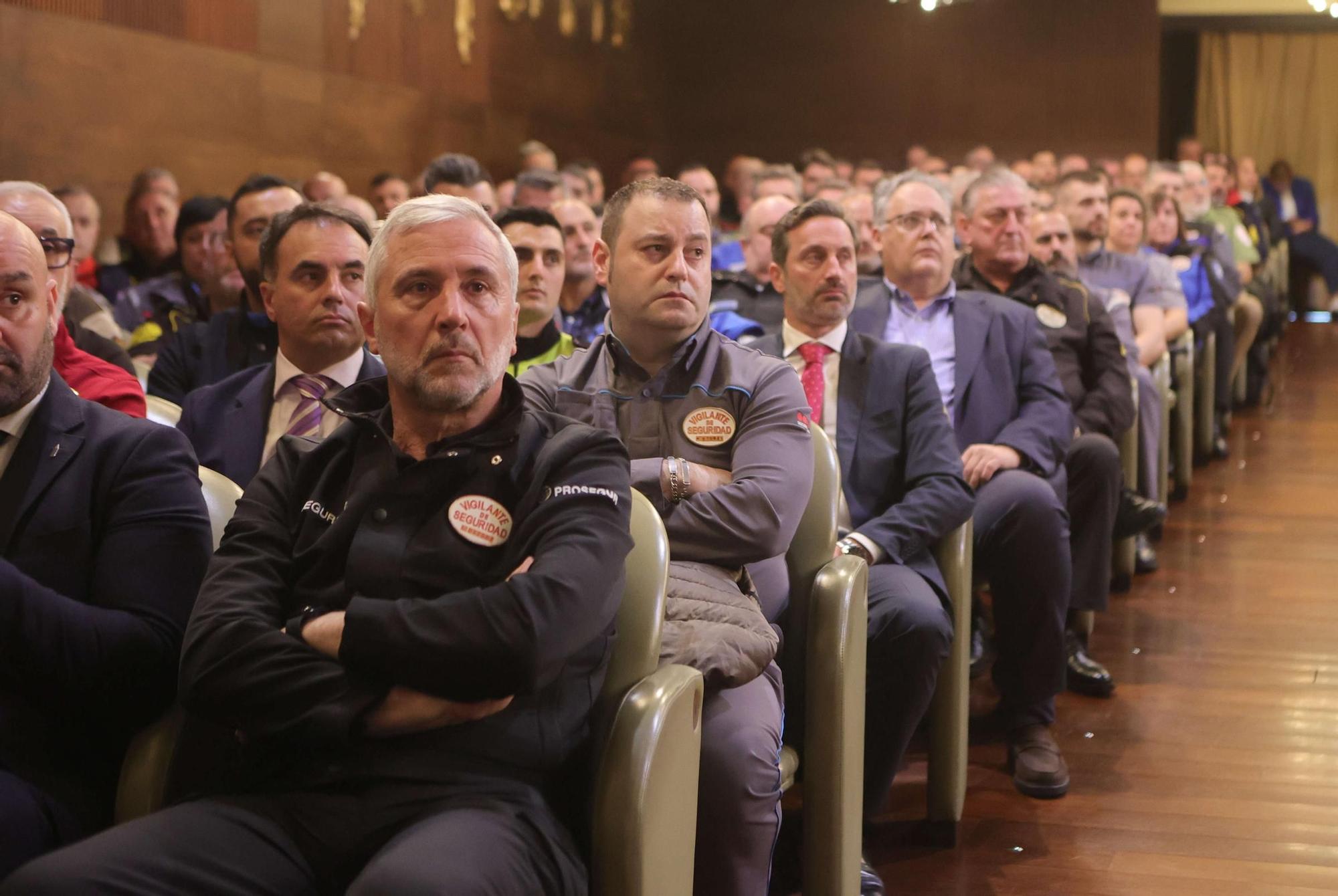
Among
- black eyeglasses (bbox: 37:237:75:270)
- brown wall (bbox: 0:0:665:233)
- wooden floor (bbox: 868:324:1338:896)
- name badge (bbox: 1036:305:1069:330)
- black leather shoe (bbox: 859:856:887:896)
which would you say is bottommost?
wooden floor (bbox: 868:324:1338:896)

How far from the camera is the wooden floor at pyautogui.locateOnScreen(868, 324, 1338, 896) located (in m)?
2.61

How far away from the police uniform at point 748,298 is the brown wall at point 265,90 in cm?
291

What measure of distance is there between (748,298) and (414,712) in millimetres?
3018

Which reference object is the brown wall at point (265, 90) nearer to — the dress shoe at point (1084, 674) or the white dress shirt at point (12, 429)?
the white dress shirt at point (12, 429)

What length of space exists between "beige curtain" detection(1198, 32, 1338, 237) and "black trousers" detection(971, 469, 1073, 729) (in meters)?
12.4

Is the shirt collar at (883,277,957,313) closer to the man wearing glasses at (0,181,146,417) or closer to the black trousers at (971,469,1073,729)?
the black trousers at (971,469,1073,729)

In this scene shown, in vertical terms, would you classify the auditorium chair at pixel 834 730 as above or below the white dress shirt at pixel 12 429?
below

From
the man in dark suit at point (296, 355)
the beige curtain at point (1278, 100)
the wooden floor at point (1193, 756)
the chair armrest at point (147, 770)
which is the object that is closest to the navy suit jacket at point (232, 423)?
the man in dark suit at point (296, 355)

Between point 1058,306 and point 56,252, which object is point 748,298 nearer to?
point 1058,306

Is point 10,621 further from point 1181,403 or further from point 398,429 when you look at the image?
point 1181,403

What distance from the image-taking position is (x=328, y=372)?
2.67 metres

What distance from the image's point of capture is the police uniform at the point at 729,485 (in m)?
1.92

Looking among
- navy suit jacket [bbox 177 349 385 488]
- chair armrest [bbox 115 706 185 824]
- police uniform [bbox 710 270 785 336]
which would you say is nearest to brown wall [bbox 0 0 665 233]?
police uniform [bbox 710 270 785 336]

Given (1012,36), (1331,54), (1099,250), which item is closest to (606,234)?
(1099,250)
